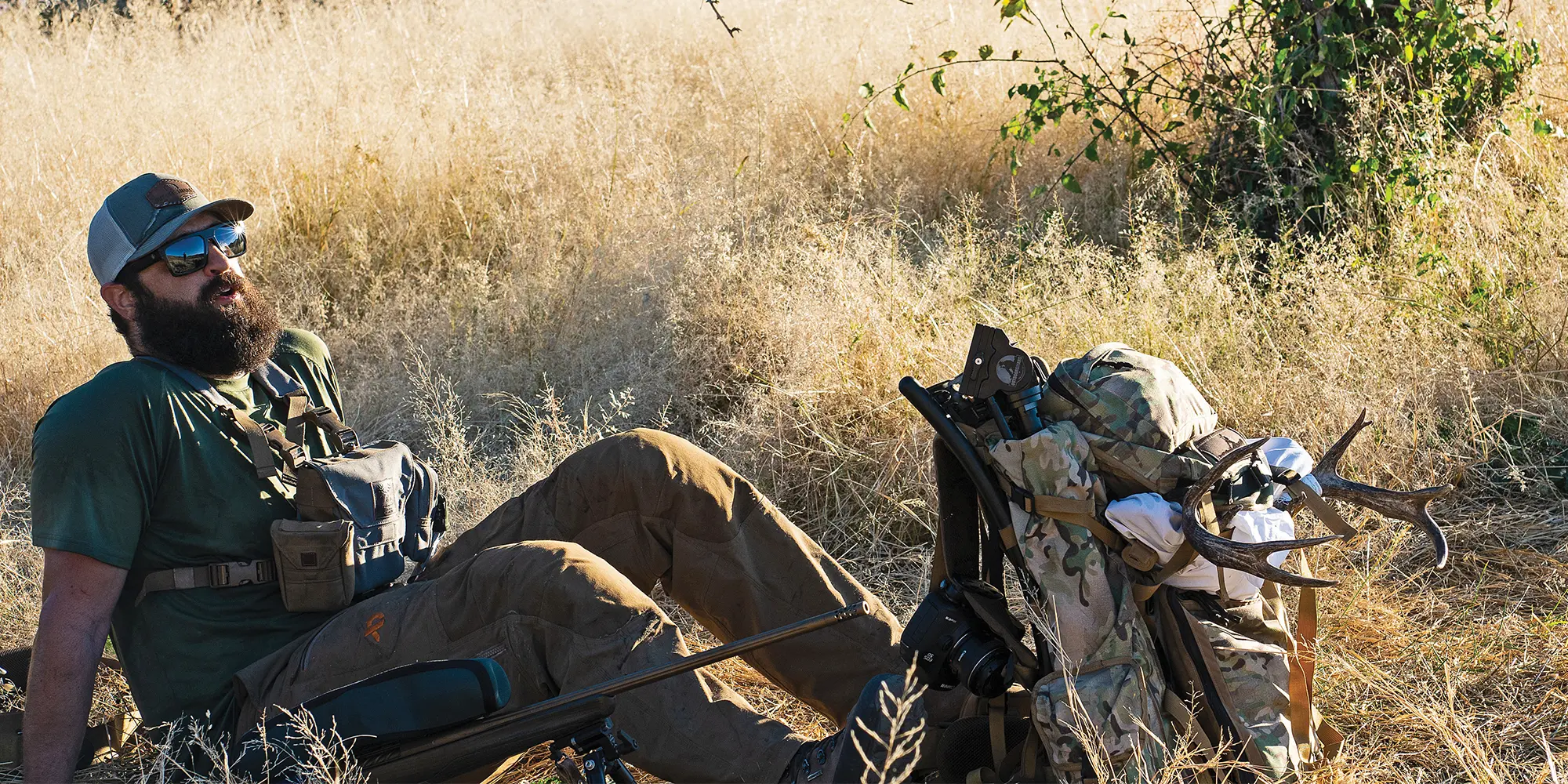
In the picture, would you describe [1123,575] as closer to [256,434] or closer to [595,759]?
[595,759]

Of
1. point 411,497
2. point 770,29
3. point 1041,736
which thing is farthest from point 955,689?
point 770,29

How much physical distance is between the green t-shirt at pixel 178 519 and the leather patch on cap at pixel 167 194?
1.26ft

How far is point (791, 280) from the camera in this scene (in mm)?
5066

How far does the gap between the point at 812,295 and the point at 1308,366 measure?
179 cm

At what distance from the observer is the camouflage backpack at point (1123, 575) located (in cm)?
219

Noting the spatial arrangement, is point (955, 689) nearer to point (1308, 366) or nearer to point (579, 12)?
point (1308, 366)

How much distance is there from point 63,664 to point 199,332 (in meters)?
0.78

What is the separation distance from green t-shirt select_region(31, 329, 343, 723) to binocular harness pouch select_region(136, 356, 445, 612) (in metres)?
0.04

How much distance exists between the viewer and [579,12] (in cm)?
941

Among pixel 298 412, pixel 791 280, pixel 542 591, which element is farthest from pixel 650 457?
pixel 791 280

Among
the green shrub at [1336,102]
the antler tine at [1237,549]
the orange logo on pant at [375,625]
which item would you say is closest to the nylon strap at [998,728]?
the antler tine at [1237,549]

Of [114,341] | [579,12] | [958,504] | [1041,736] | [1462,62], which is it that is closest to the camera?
[1041,736]

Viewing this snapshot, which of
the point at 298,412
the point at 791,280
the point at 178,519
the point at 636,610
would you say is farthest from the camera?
the point at 791,280

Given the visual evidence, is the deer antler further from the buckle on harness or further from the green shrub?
the green shrub
